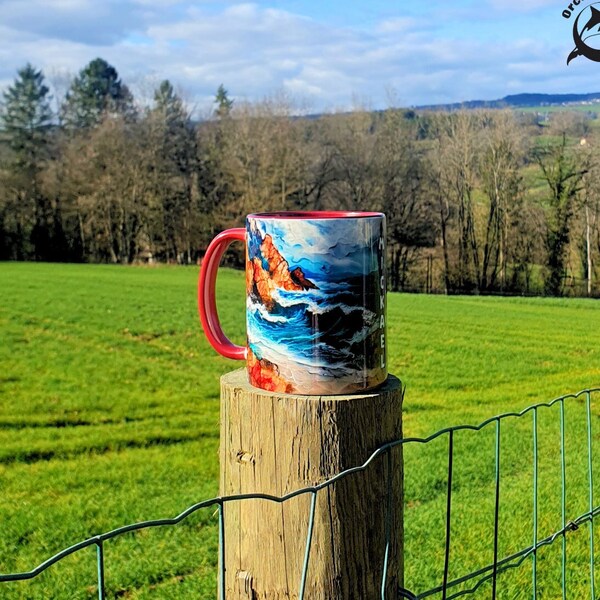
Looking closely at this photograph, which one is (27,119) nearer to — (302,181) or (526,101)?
(302,181)

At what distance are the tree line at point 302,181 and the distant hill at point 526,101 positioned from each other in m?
0.48

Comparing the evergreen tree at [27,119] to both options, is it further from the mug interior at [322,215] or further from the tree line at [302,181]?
the mug interior at [322,215]

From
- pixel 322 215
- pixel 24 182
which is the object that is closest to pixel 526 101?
pixel 322 215

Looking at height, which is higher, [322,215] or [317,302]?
[322,215]

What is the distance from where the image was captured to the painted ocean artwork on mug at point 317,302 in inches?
54.8

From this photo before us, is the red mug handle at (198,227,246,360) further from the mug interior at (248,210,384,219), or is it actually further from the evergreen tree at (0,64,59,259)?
the evergreen tree at (0,64,59,259)

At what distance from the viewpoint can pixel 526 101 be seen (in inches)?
923

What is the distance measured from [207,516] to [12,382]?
18.1 ft

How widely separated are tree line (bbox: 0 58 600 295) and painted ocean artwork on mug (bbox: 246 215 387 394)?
16.1 m

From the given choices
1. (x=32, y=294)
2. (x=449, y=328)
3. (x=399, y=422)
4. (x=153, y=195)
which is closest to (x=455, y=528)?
(x=399, y=422)

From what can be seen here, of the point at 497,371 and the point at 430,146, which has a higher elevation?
the point at 430,146

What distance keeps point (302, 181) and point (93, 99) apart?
1964 centimetres

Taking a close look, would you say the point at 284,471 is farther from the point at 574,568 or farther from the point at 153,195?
the point at 153,195

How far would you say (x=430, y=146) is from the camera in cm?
2972
